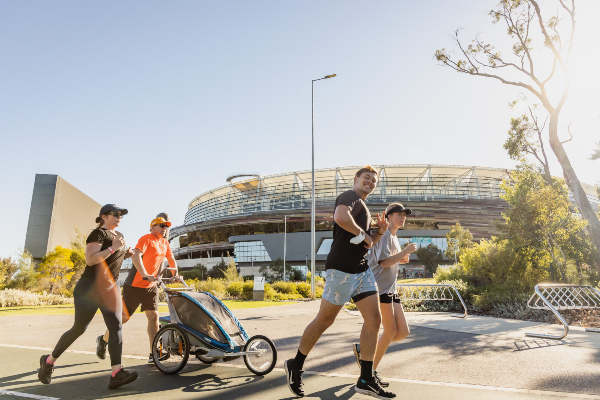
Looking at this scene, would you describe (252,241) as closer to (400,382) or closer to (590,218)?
(590,218)

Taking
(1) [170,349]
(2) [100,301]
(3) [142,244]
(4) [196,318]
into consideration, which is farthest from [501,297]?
(2) [100,301]

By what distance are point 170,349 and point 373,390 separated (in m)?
2.47

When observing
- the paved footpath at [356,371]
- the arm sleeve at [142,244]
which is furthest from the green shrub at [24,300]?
the arm sleeve at [142,244]

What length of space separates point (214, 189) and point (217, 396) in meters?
65.8

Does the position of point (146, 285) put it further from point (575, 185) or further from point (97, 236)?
point (575, 185)

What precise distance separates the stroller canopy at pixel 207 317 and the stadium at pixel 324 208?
1755 inches

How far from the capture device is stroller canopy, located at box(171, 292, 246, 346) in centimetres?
418

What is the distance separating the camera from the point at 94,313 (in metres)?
3.68

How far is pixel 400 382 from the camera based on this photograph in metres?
3.83

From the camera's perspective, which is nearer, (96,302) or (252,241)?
(96,302)

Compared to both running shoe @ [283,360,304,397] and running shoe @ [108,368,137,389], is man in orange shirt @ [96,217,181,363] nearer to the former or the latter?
running shoe @ [108,368,137,389]

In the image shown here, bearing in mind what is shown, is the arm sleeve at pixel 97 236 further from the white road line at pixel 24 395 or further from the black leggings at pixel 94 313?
the white road line at pixel 24 395

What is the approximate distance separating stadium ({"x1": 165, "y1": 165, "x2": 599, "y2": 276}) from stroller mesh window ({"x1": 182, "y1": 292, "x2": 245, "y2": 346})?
146 feet

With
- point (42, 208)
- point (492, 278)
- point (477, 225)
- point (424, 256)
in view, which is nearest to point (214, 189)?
point (42, 208)
